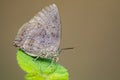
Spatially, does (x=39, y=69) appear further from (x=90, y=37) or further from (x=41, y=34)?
(x=90, y=37)

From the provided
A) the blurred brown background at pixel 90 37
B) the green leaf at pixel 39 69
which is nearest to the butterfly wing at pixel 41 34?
the green leaf at pixel 39 69

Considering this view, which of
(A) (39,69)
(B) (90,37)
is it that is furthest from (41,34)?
(B) (90,37)

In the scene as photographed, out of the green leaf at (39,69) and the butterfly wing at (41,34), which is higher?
the butterfly wing at (41,34)

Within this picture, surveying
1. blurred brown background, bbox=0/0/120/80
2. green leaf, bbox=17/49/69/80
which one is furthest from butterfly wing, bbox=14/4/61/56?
blurred brown background, bbox=0/0/120/80

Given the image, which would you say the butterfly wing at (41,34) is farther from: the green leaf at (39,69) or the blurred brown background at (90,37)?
the blurred brown background at (90,37)

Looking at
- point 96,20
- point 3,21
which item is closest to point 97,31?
point 96,20

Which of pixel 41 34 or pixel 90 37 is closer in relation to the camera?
pixel 41 34

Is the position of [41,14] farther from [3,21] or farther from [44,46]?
[3,21]
